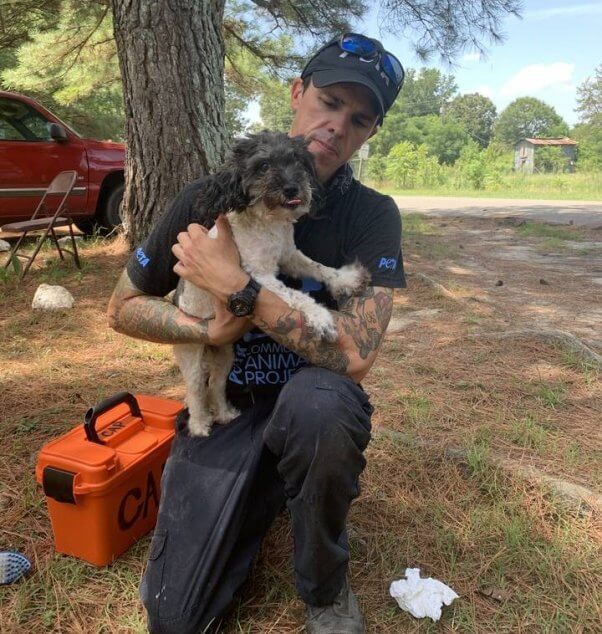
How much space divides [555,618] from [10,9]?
9.57m

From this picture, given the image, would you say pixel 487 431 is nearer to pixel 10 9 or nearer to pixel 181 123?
pixel 181 123

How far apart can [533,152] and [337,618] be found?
66.5 m

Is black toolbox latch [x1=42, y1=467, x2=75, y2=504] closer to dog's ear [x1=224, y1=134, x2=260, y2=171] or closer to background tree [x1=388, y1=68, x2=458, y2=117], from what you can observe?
dog's ear [x1=224, y1=134, x2=260, y2=171]

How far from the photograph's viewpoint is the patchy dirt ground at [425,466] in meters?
1.91

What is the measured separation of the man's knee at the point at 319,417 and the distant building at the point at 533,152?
38520 mm

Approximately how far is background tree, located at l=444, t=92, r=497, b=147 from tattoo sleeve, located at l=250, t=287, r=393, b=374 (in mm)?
95022

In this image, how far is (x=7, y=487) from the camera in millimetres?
2494

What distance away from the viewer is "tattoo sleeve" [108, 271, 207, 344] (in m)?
2.09

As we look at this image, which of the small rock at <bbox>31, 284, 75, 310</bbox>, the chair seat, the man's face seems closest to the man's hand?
the man's face

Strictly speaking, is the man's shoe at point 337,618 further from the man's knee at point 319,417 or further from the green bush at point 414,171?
the green bush at point 414,171

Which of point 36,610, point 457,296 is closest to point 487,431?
point 36,610

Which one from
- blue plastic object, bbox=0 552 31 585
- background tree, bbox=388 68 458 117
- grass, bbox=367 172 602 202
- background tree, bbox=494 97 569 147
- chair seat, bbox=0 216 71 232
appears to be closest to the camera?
blue plastic object, bbox=0 552 31 585

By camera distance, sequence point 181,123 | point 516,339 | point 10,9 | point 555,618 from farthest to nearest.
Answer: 1. point 10,9
2. point 181,123
3. point 516,339
4. point 555,618

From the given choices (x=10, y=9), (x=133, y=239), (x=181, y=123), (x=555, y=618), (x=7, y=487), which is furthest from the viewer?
(x=10, y=9)
